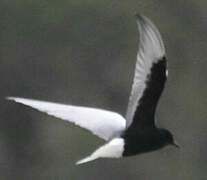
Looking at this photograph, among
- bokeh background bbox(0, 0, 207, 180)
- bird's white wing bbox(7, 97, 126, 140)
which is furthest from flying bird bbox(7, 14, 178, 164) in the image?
bokeh background bbox(0, 0, 207, 180)

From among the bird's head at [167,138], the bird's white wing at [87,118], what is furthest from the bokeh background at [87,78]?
the bird's white wing at [87,118]

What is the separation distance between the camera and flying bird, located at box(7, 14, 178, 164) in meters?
7.41

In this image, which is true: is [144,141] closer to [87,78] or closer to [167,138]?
[167,138]

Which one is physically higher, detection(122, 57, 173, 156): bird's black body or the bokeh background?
detection(122, 57, 173, 156): bird's black body

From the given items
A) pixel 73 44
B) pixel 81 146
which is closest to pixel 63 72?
pixel 73 44

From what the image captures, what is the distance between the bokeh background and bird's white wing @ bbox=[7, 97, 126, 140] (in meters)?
9.63

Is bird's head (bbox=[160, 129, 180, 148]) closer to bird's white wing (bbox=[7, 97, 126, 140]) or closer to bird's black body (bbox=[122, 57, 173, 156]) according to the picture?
bird's black body (bbox=[122, 57, 173, 156])

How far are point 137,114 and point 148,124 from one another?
12cm

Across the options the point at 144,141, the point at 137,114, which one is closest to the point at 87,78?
the point at 144,141

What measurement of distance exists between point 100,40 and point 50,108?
11.9m

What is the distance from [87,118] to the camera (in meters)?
7.63

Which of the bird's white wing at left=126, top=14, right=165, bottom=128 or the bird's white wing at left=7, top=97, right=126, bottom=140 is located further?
the bird's white wing at left=7, top=97, right=126, bottom=140

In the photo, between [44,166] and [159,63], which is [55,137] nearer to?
[44,166]

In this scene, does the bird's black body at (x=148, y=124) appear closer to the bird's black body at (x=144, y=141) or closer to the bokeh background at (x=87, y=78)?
the bird's black body at (x=144, y=141)
